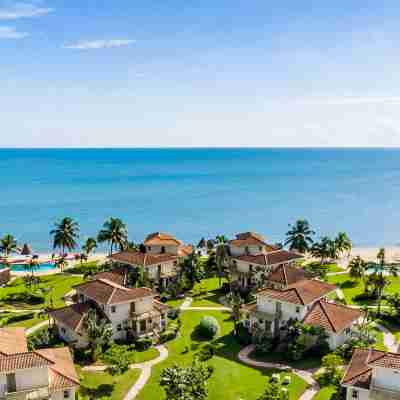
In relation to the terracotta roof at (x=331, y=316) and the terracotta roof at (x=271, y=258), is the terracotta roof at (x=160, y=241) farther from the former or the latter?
the terracotta roof at (x=331, y=316)

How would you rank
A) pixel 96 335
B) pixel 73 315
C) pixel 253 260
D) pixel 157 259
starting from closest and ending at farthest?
pixel 96 335 < pixel 73 315 < pixel 253 260 < pixel 157 259

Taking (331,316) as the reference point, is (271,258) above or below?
above

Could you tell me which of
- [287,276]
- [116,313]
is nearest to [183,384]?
[116,313]

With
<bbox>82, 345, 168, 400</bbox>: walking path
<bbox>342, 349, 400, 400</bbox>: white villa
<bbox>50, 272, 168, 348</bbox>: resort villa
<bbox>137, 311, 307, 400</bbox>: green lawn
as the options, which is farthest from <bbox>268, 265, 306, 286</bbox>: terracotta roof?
<bbox>342, 349, 400, 400</bbox>: white villa

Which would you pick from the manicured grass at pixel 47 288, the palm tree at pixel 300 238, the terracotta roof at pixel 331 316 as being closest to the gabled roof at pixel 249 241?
the palm tree at pixel 300 238

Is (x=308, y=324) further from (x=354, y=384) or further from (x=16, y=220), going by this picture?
(x=16, y=220)

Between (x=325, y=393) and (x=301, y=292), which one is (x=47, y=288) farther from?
(x=325, y=393)
